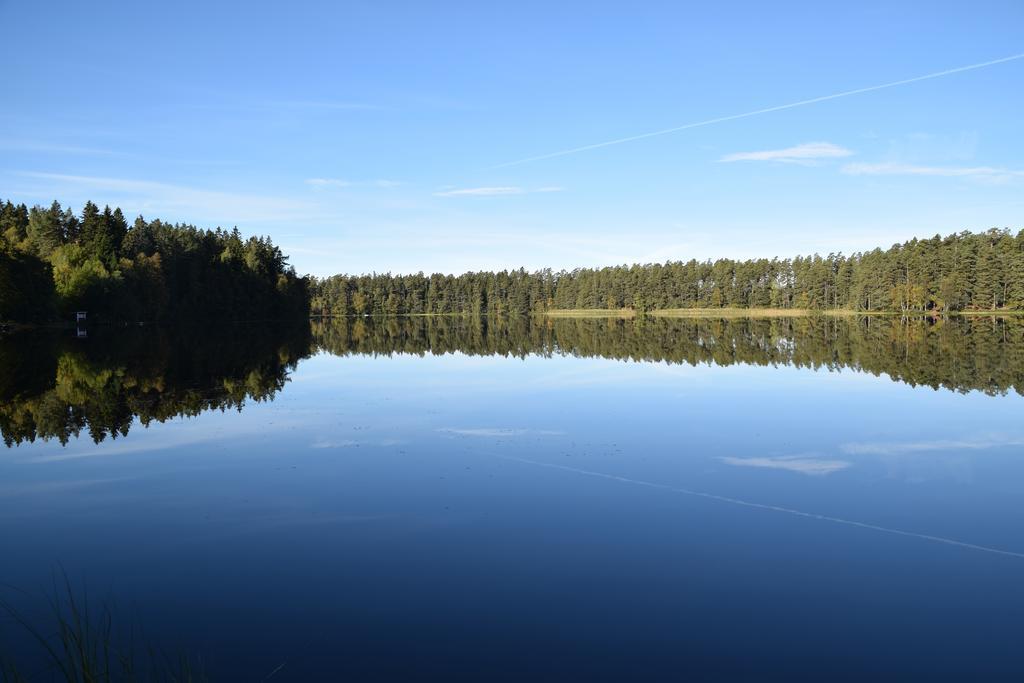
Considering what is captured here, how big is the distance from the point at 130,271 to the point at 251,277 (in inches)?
1136

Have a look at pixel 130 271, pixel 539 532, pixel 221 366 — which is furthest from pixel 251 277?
pixel 539 532

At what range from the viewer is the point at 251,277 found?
4370 inches

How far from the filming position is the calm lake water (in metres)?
6.61

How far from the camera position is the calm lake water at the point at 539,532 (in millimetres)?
6609

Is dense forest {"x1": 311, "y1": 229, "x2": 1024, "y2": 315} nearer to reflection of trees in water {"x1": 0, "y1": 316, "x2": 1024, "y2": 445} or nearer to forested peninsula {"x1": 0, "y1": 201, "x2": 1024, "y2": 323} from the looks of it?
forested peninsula {"x1": 0, "y1": 201, "x2": 1024, "y2": 323}

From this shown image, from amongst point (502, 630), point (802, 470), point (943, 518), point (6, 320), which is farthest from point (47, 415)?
point (6, 320)

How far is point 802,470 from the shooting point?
13258mm

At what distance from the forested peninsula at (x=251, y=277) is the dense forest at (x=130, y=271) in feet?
0.49

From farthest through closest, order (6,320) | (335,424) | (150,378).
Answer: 1. (6,320)
2. (150,378)
3. (335,424)

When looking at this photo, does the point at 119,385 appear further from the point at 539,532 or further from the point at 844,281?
the point at 844,281

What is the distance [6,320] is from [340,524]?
74.5m

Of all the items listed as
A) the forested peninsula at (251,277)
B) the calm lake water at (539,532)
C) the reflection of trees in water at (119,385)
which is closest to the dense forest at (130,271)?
the forested peninsula at (251,277)

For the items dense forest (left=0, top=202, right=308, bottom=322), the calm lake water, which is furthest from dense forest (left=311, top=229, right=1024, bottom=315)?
the calm lake water

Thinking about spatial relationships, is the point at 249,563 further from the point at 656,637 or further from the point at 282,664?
the point at 656,637
